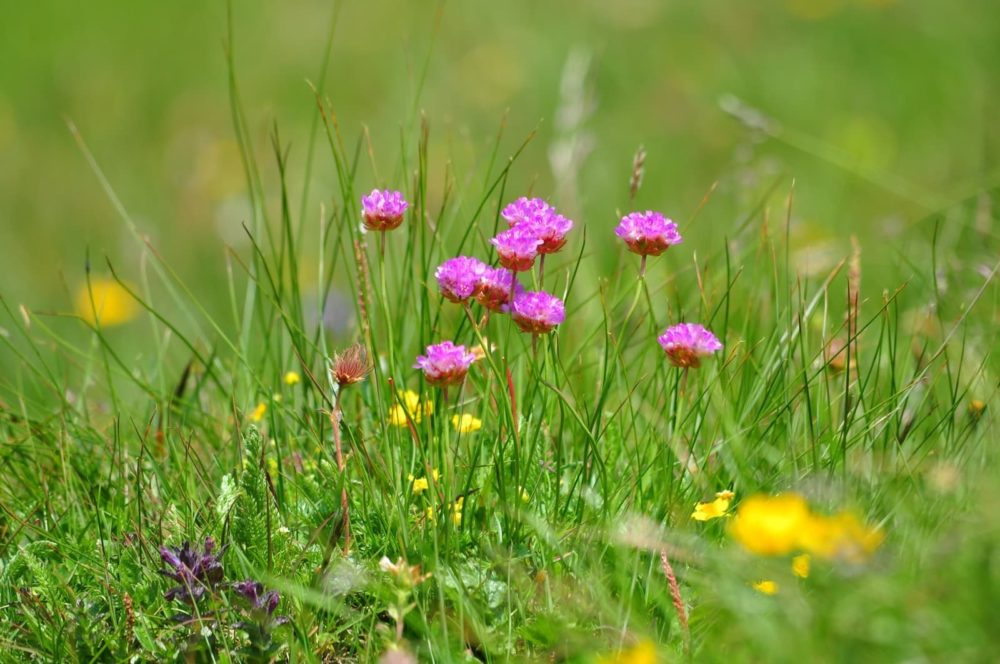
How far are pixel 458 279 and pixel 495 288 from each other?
0.06 m

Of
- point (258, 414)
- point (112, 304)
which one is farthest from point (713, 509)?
point (112, 304)

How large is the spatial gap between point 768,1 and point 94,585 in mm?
5747

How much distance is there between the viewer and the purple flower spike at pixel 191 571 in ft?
5.05

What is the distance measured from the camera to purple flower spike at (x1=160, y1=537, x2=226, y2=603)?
154 centimetres

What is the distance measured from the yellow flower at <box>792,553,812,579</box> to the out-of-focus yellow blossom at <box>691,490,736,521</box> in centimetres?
11

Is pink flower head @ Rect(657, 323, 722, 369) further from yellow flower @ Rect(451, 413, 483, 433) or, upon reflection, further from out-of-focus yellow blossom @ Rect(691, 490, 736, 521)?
yellow flower @ Rect(451, 413, 483, 433)

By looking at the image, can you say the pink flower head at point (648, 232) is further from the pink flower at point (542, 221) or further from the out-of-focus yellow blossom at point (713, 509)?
the out-of-focus yellow blossom at point (713, 509)

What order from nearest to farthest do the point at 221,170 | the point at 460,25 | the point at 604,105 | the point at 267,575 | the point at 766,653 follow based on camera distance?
the point at 766,653 → the point at 267,575 → the point at 604,105 → the point at 221,170 → the point at 460,25

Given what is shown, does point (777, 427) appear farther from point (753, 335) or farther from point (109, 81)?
point (109, 81)

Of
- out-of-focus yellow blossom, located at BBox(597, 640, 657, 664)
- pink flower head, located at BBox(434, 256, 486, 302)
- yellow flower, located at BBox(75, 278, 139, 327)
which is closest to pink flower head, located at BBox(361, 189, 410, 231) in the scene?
pink flower head, located at BBox(434, 256, 486, 302)

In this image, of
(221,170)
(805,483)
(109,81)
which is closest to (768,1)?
(221,170)

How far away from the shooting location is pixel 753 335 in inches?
81.4

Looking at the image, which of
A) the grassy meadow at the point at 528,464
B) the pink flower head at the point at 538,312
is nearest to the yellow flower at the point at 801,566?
the grassy meadow at the point at 528,464

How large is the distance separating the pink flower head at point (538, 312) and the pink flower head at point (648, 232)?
0.15 meters
